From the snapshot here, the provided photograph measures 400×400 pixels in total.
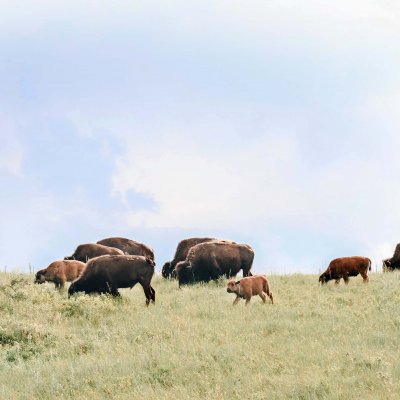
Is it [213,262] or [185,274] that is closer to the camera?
[185,274]

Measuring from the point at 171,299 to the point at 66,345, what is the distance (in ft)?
17.9

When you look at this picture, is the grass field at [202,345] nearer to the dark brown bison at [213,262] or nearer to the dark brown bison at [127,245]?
the dark brown bison at [213,262]

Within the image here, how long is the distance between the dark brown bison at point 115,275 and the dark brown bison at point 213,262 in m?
4.26

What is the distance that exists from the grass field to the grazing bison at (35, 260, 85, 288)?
201 centimetres

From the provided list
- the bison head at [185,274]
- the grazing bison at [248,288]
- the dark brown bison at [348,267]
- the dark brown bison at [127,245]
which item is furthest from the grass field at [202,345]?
the dark brown bison at [127,245]

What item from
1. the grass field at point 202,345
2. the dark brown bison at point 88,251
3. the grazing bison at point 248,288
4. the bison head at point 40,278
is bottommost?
the grass field at point 202,345

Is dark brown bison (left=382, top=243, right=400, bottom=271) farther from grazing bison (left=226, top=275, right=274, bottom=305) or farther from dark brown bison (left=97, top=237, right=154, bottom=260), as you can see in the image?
grazing bison (left=226, top=275, right=274, bottom=305)

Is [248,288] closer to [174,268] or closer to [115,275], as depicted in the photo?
[115,275]

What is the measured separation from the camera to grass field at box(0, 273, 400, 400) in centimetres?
1091

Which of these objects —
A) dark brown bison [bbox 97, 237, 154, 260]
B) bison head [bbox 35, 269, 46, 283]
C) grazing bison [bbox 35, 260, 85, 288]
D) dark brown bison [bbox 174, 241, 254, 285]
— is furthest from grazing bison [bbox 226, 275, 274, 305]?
dark brown bison [bbox 97, 237, 154, 260]

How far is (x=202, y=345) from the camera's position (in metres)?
13.3

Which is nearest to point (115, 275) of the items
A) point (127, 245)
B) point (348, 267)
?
point (348, 267)

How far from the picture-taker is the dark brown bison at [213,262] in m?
24.1

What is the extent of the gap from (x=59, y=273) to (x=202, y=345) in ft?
35.5
